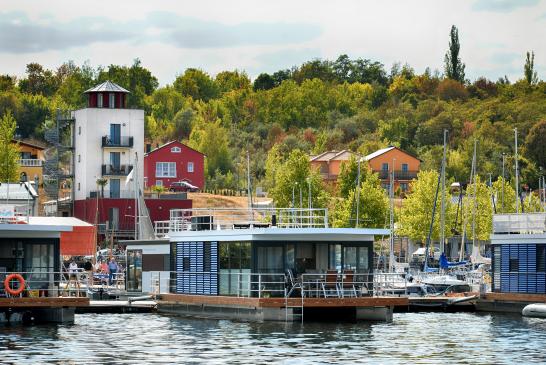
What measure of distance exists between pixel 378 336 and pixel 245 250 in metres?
8.07

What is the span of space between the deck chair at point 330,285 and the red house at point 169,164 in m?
95.0

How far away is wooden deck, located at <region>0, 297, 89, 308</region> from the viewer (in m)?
50.9

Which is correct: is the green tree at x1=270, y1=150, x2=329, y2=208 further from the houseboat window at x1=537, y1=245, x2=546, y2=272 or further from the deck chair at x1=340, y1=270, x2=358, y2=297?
the deck chair at x1=340, y1=270, x2=358, y2=297

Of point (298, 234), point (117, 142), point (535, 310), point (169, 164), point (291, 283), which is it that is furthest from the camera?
point (169, 164)

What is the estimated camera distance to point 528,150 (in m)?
155

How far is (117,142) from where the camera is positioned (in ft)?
417

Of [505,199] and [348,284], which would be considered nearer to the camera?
[348,284]

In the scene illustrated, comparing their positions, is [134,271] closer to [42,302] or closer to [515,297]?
[42,302]

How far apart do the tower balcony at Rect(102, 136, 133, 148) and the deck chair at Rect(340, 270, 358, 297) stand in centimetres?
7396

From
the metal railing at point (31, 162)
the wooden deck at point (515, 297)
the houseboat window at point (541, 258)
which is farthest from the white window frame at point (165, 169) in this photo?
the houseboat window at point (541, 258)

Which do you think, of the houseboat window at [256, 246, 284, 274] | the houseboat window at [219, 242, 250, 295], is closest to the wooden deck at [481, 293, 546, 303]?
the houseboat window at [256, 246, 284, 274]

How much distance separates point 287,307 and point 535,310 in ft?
39.1

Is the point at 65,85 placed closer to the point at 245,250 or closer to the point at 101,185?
the point at 101,185

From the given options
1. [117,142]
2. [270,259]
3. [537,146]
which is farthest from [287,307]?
[537,146]
